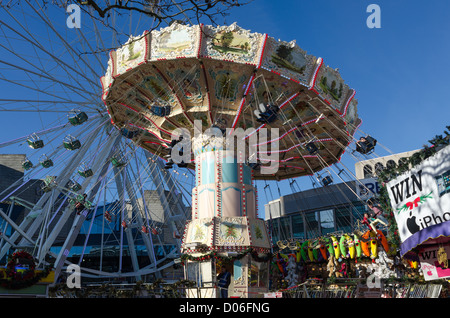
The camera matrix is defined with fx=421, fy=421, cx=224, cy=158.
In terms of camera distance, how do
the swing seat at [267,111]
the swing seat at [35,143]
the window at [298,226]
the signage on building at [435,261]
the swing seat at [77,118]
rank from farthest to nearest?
the window at [298,226] → the swing seat at [35,143] → the swing seat at [77,118] → the swing seat at [267,111] → the signage on building at [435,261]

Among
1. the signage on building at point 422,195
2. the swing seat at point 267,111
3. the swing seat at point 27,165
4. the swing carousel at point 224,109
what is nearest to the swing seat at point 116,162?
the swing carousel at point 224,109

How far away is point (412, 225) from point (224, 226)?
28.2ft

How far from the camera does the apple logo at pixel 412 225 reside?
10984 mm

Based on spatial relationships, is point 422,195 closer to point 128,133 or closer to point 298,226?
point 128,133

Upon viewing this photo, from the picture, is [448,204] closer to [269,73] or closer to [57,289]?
[269,73]

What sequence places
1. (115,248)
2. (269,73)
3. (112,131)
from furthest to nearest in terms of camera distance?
1. (115,248)
2. (112,131)
3. (269,73)

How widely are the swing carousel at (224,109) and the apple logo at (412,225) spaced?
7.10 metres

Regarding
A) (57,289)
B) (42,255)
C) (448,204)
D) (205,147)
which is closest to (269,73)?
(205,147)

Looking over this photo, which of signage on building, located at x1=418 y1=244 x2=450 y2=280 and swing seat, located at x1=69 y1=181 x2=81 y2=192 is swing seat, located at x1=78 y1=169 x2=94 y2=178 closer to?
swing seat, located at x1=69 y1=181 x2=81 y2=192

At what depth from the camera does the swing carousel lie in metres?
17.0

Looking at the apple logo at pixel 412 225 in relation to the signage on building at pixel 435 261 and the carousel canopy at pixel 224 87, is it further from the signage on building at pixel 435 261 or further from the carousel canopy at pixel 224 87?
the carousel canopy at pixel 224 87
